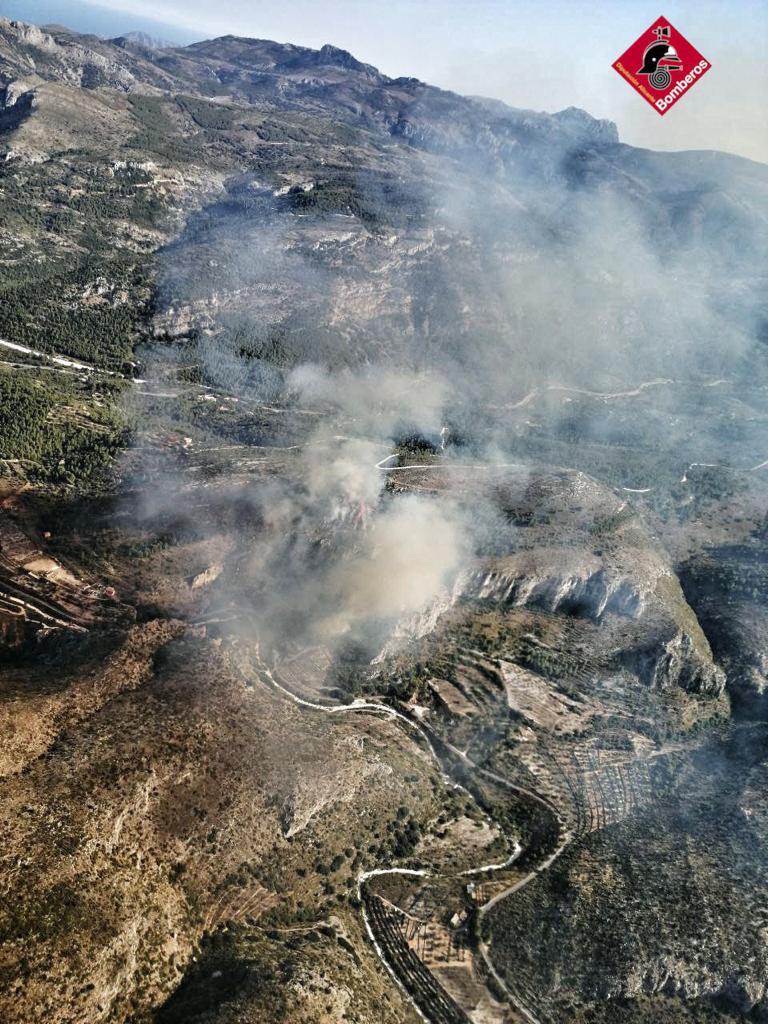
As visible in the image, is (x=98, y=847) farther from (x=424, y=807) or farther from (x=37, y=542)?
(x=37, y=542)

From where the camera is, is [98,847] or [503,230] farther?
[503,230]

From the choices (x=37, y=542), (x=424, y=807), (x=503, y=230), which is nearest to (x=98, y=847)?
(x=424, y=807)

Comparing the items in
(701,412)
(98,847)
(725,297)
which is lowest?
(98,847)

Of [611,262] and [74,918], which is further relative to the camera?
[611,262]

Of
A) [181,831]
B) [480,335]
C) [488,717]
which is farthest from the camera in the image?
[480,335]

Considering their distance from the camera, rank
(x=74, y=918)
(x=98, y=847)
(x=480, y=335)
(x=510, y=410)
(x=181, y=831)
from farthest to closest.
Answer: (x=480, y=335) → (x=510, y=410) → (x=181, y=831) → (x=98, y=847) → (x=74, y=918)

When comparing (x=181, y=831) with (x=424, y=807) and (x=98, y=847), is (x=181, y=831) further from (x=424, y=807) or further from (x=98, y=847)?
(x=424, y=807)

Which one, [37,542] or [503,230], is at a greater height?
[503,230]

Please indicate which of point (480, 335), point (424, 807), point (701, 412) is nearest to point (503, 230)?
point (480, 335)

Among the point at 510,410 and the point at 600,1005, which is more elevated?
the point at 510,410
